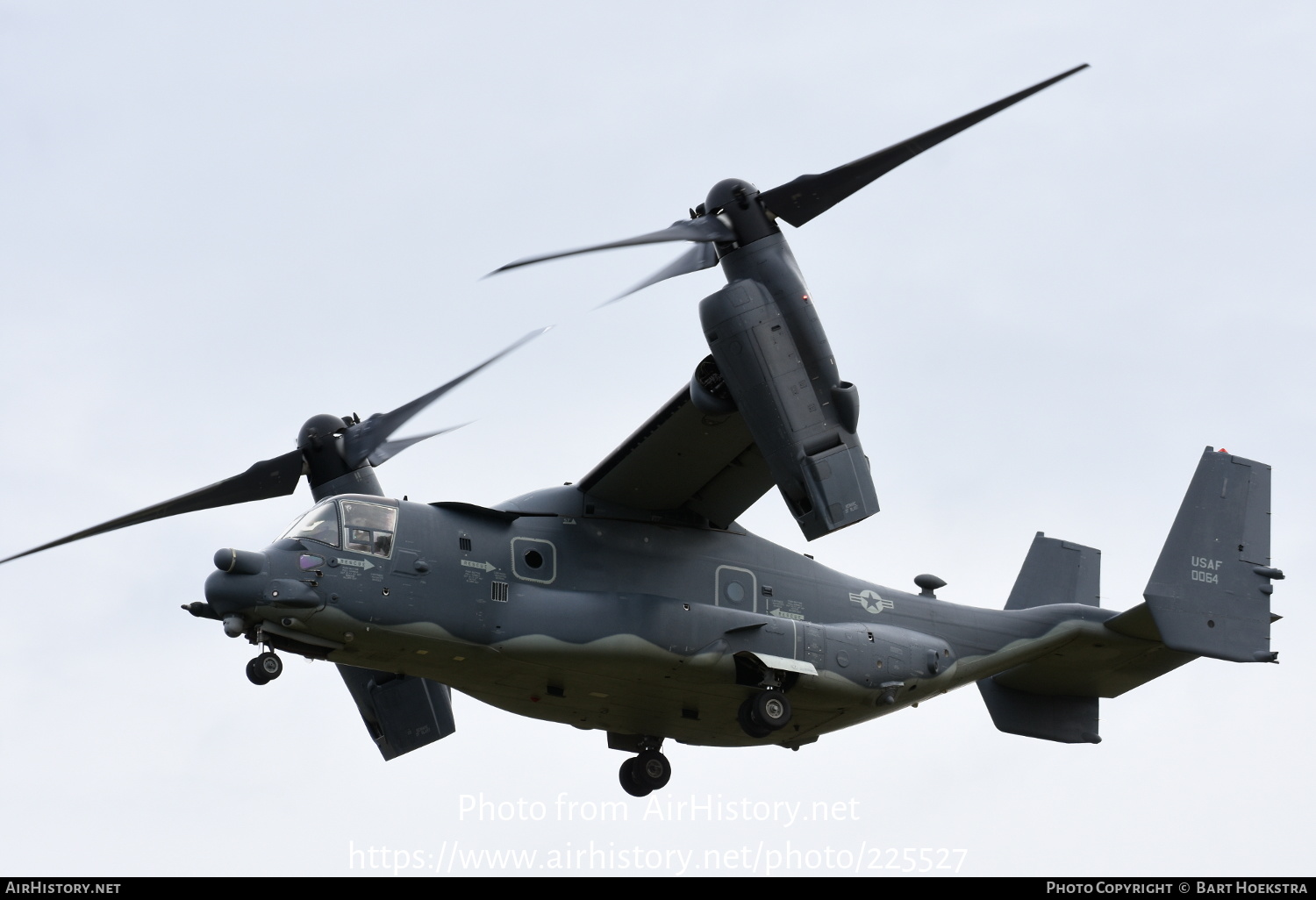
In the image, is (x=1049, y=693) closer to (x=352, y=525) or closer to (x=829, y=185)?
(x=829, y=185)

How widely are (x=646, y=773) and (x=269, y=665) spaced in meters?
5.77

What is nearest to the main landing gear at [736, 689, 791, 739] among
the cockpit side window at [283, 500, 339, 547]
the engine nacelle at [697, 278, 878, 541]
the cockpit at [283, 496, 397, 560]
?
the engine nacelle at [697, 278, 878, 541]

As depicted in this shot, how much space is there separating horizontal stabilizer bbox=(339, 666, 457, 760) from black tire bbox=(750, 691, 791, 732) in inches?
178

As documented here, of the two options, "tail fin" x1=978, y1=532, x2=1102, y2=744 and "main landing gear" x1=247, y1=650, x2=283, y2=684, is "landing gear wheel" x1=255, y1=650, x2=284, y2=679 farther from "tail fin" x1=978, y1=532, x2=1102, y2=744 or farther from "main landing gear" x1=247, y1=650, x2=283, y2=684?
"tail fin" x1=978, y1=532, x2=1102, y2=744

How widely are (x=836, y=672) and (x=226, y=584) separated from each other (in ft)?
22.4

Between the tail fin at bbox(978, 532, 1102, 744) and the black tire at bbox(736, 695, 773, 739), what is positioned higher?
the tail fin at bbox(978, 532, 1102, 744)

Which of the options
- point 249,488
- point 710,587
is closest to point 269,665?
point 249,488

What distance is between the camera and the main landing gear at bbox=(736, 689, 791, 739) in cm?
1858

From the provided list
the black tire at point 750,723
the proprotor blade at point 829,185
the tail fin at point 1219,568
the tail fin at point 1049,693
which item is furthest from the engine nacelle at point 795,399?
the tail fin at point 1049,693

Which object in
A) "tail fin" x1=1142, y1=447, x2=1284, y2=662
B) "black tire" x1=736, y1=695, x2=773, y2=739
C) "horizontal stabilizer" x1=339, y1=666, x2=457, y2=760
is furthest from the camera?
"horizontal stabilizer" x1=339, y1=666, x2=457, y2=760

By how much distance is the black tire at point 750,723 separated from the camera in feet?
60.9

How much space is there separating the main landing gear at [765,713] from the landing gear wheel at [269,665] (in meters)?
5.12

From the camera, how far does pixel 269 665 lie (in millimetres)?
17000

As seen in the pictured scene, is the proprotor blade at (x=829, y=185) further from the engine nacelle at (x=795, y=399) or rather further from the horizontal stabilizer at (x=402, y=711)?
the horizontal stabilizer at (x=402, y=711)
